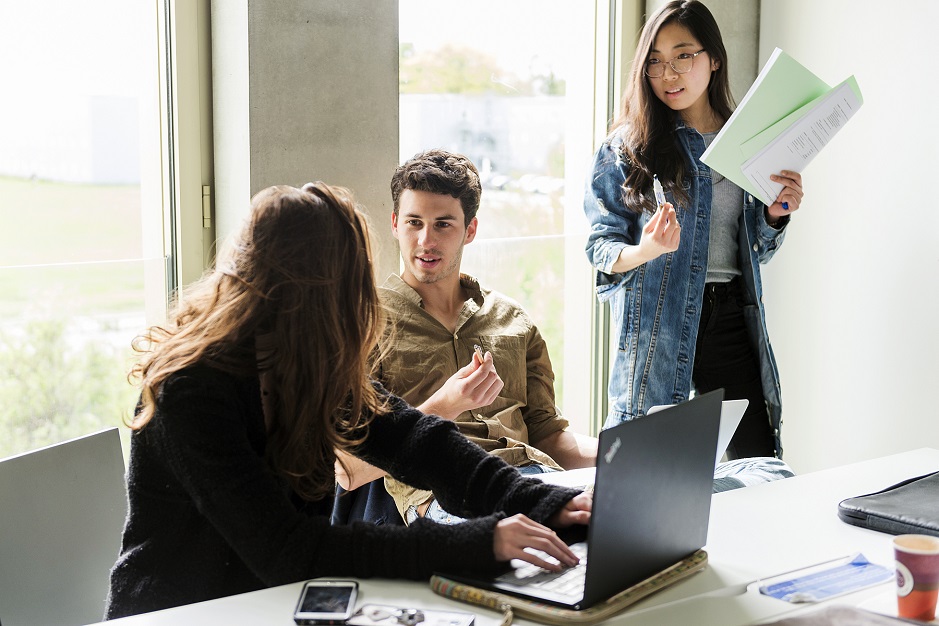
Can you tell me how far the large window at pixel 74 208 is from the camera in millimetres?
2223

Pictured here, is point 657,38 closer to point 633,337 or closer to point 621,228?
point 621,228

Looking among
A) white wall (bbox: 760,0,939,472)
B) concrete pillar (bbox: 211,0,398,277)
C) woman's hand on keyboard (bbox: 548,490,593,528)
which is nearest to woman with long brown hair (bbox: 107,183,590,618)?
woman's hand on keyboard (bbox: 548,490,593,528)

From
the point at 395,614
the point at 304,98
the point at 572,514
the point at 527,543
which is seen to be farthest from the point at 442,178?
the point at 395,614

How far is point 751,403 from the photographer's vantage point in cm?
257

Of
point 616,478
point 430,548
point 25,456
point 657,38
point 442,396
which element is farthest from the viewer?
point 657,38

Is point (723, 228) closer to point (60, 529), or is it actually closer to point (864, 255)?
point (864, 255)

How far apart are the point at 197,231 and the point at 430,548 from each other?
4.70 feet

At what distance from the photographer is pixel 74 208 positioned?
232 centimetres

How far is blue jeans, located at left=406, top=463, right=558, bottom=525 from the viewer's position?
184 cm

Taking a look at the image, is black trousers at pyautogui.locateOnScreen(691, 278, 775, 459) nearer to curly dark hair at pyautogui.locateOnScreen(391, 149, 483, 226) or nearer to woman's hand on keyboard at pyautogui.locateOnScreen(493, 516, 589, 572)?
curly dark hair at pyautogui.locateOnScreen(391, 149, 483, 226)

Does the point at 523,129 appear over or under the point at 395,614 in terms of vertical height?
over

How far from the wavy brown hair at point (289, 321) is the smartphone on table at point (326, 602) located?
22 centimetres

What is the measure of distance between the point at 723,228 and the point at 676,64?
0.43 metres

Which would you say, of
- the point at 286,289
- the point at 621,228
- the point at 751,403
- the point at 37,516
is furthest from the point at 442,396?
the point at 751,403
